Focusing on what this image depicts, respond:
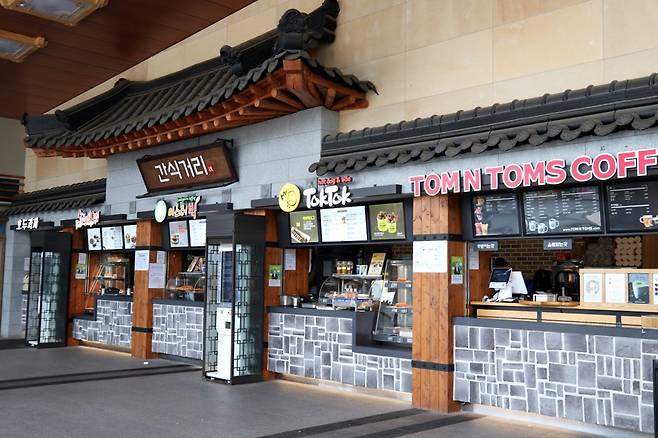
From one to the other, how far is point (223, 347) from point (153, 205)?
12.9ft

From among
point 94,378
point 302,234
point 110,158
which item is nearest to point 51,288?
point 110,158

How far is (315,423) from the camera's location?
7.46 m

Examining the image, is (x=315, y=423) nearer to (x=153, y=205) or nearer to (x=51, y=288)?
(x=153, y=205)

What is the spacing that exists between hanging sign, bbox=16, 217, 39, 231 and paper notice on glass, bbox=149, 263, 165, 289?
16.6ft

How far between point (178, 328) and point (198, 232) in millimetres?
1902

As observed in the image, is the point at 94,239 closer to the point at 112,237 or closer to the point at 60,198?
the point at 112,237

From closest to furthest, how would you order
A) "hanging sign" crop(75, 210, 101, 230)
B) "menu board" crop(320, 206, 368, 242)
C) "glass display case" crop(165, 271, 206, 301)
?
1. "menu board" crop(320, 206, 368, 242)
2. "glass display case" crop(165, 271, 206, 301)
3. "hanging sign" crop(75, 210, 101, 230)

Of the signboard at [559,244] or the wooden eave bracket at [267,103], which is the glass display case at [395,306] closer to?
the signboard at [559,244]

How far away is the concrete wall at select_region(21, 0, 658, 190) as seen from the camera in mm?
7156

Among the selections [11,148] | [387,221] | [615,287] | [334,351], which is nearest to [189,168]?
[387,221]

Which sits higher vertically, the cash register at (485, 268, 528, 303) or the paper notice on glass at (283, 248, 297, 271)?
the paper notice on glass at (283, 248, 297, 271)

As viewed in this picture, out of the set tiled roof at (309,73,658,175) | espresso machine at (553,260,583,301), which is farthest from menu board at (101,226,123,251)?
espresso machine at (553,260,583,301)

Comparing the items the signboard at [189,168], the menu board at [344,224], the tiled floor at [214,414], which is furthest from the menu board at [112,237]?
the menu board at [344,224]

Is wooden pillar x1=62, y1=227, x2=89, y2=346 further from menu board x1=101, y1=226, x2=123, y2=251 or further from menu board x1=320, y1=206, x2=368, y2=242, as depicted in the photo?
menu board x1=320, y1=206, x2=368, y2=242
